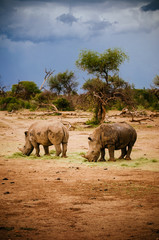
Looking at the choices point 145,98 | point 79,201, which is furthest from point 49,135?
point 145,98

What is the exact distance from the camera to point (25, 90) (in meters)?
63.2

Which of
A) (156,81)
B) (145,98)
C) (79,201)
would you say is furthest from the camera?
(145,98)

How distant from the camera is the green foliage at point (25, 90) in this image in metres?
60.7

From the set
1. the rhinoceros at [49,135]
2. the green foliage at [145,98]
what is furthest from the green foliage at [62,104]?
the rhinoceros at [49,135]

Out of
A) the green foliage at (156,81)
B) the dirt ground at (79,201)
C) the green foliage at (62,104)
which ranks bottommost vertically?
the dirt ground at (79,201)

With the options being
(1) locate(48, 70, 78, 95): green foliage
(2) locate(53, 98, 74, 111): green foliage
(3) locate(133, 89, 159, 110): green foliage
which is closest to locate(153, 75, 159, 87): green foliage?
(3) locate(133, 89, 159, 110): green foliage

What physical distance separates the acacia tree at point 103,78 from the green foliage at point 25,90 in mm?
35827

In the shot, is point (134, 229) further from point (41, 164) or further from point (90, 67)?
point (90, 67)

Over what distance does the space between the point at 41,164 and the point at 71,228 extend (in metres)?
5.89

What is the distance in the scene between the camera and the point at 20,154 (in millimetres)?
11961

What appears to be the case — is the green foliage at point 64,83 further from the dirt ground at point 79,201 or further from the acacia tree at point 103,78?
the dirt ground at point 79,201

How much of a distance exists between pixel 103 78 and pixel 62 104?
15.8 metres

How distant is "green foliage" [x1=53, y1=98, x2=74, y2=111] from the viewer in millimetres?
39891

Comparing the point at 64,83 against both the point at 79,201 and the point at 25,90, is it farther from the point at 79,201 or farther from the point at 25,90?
the point at 79,201
